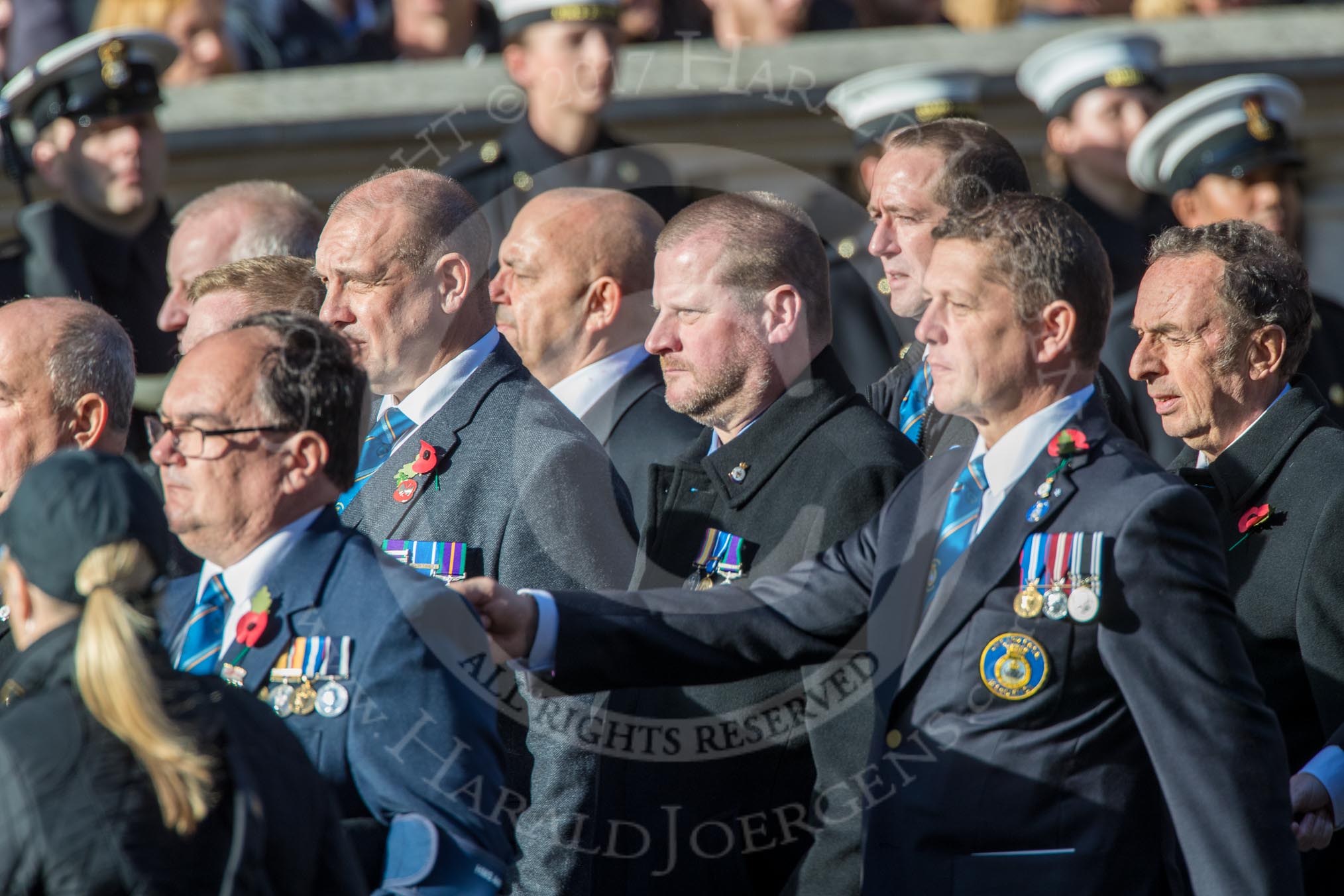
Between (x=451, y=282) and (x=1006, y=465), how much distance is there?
143 cm

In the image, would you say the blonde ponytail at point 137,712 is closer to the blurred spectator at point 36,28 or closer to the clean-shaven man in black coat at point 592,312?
the clean-shaven man in black coat at point 592,312

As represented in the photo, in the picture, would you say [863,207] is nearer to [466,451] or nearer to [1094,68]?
[1094,68]

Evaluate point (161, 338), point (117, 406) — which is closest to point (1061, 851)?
point (117, 406)

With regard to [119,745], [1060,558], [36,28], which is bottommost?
[36,28]

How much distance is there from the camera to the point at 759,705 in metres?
3.91

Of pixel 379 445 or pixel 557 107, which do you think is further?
pixel 557 107

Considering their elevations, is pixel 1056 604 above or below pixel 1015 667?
above

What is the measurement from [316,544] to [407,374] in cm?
113

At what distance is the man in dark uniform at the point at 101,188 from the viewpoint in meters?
6.39

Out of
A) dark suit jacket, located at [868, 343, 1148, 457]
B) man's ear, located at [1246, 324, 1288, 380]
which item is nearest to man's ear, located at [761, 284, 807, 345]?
dark suit jacket, located at [868, 343, 1148, 457]

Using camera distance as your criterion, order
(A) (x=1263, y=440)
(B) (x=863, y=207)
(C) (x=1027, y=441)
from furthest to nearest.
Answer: (B) (x=863, y=207), (A) (x=1263, y=440), (C) (x=1027, y=441)

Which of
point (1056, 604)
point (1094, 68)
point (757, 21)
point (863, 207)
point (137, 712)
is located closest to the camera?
point (137, 712)

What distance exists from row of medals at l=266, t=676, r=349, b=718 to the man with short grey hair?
2442 millimetres

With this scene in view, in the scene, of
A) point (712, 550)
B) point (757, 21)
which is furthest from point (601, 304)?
point (757, 21)
